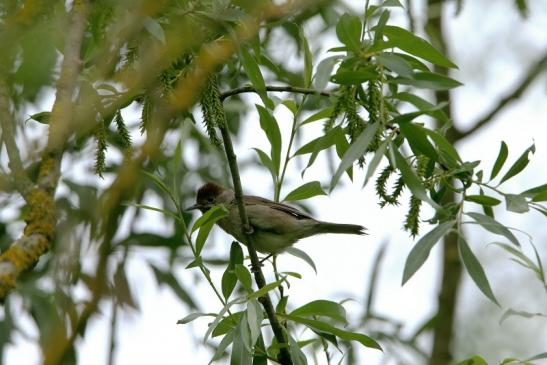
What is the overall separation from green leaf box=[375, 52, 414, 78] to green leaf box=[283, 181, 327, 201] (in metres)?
0.81

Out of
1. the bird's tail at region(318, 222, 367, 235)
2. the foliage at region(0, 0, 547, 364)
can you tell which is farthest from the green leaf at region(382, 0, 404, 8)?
the bird's tail at region(318, 222, 367, 235)

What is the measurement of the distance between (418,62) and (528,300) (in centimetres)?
667

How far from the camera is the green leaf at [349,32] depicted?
7.90ft

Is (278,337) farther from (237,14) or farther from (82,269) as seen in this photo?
(82,269)

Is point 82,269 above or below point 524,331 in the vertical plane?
below

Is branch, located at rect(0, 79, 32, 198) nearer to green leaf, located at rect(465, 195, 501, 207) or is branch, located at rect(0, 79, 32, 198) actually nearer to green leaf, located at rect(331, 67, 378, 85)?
green leaf, located at rect(331, 67, 378, 85)

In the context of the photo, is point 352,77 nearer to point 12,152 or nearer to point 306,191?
point 306,191

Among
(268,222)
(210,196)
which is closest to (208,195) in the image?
(210,196)

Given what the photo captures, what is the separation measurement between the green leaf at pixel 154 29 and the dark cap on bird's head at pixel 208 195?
118 inches

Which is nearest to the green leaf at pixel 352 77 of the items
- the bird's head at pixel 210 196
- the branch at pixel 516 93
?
the bird's head at pixel 210 196

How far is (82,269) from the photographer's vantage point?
1474 millimetres

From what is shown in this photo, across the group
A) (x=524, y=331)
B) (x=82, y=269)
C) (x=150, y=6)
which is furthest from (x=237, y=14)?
(x=524, y=331)

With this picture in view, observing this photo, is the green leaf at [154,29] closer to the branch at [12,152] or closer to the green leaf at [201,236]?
the branch at [12,152]

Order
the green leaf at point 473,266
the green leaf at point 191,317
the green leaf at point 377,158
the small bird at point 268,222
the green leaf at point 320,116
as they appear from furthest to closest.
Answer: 1. the small bird at point 268,222
2. the green leaf at point 320,116
3. the green leaf at point 191,317
4. the green leaf at point 473,266
5. the green leaf at point 377,158
